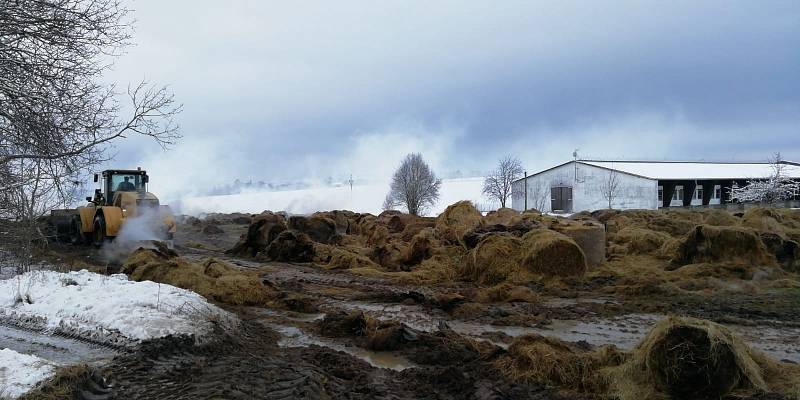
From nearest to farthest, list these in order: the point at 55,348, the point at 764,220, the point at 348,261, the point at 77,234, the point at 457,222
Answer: the point at 55,348, the point at 764,220, the point at 348,261, the point at 457,222, the point at 77,234

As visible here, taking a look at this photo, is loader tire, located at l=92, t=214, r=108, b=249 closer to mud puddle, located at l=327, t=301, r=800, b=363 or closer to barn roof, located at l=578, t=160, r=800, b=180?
mud puddle, located at l=327, t=301, r=800, b=363

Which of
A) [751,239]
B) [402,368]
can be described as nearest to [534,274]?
[751,239]

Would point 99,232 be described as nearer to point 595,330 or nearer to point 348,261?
point 348,261

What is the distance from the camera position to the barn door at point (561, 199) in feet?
180

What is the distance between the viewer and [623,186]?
167ft

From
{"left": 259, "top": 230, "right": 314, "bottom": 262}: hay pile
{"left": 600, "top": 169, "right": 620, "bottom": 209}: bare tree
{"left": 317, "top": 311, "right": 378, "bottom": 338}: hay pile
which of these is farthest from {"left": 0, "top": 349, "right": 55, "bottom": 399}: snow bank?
{"left": 600, "top": 169, "right": 620, "bottom": 209}: bare tree

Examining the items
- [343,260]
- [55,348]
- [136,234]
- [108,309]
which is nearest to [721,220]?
[343,260]

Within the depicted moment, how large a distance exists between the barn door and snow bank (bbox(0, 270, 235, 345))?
49.0 m

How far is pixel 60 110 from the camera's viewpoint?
23.2ft

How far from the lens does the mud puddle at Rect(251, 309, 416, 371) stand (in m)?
7.28

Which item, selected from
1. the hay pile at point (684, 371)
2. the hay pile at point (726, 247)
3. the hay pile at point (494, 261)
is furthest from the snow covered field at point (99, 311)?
the hay pile at point (726, 247)

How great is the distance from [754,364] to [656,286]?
7021 millimetres

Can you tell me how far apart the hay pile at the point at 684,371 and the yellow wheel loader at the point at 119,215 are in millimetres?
17394

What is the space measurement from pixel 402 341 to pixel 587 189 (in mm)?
48847
